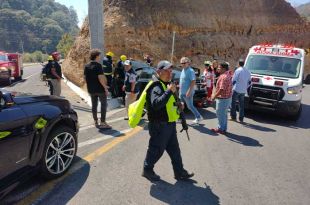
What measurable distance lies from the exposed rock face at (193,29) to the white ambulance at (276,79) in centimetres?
984

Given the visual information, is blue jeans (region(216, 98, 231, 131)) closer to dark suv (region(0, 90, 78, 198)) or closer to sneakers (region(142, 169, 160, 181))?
sneakers (region(142, 169, 160, 181))

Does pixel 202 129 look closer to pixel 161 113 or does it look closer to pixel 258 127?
pixel 258 127

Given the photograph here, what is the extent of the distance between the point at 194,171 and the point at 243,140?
237cm

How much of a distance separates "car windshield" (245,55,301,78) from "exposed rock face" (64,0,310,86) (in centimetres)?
967

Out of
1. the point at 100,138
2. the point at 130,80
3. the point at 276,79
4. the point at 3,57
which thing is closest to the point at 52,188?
the point at 100,138

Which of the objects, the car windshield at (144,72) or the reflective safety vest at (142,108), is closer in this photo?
the reflective safety vest at (142,108)

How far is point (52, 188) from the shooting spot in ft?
14.2

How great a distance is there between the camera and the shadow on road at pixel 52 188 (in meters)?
3.99

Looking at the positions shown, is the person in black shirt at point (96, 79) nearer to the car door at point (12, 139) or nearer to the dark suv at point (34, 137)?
the dark suv at point (34, 137)

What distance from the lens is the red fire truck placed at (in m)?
17.5

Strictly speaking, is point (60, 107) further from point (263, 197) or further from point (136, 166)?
point (263, 197)

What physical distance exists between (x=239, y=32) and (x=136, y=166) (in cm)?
2859

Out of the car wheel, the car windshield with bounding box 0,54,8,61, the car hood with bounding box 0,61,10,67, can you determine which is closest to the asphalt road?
the car wheel

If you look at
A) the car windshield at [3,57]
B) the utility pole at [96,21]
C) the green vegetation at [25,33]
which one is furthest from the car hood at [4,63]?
the green vegetation at [25,33]
